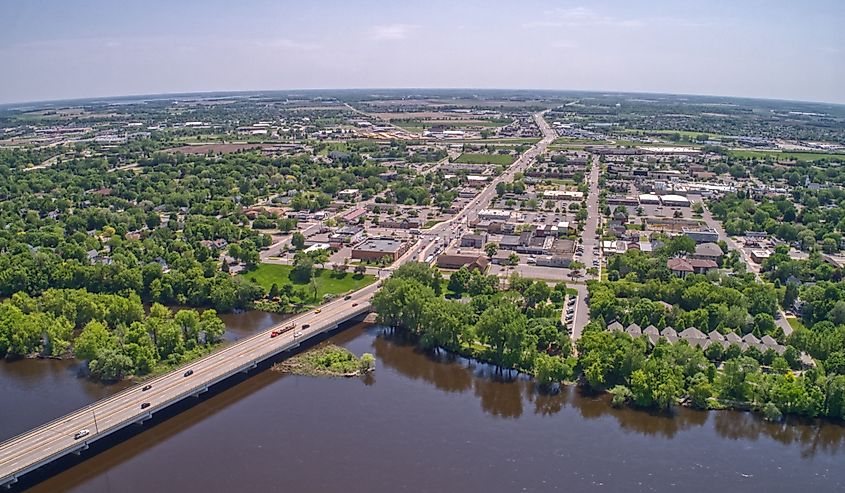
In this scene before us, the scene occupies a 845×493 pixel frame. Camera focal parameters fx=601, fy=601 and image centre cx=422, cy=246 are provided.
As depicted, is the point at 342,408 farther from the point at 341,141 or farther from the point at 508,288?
the point at 341,141

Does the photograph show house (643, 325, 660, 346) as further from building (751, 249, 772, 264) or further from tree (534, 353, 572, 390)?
building (751, 249, 772, 264)

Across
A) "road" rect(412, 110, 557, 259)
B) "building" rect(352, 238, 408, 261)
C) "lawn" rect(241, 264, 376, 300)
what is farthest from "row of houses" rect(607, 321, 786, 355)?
"road" rect(412, 110, 557, 259)

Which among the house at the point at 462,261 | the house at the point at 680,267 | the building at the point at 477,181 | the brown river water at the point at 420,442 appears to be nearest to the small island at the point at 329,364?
the brown river water at the point at 420,442

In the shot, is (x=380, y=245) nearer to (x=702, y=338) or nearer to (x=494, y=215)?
(x=494, y=215)

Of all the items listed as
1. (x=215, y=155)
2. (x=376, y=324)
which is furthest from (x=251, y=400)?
(x=215, y=155)

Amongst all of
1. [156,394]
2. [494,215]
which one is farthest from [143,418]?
[494,215]

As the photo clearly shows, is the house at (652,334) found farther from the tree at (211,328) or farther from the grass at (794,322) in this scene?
the tree at (211,328)
